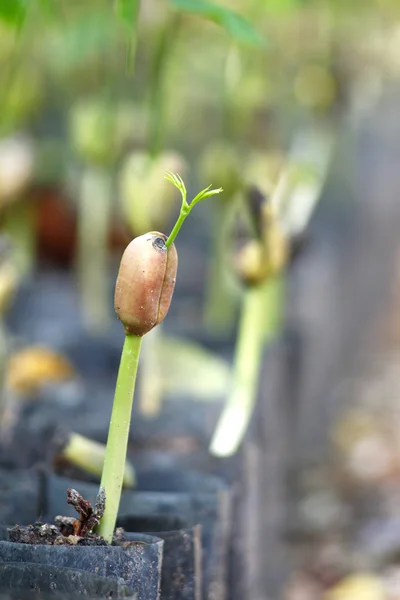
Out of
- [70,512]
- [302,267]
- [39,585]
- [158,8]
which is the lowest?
[39,585]

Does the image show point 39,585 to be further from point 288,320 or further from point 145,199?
point 288,320

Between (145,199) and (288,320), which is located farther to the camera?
(288,320)

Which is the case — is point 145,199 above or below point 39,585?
above

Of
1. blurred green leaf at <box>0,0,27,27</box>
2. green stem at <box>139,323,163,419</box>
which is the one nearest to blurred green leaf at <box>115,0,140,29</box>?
blurred green leaf at <box>0,0,27,27</box>

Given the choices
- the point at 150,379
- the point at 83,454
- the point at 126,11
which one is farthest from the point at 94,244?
the point at 126,11

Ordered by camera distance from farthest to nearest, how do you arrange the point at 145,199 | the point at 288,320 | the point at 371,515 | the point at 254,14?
the point at 288,320 < the point at 371,515 < the point at 254,14 < the point at 145,199

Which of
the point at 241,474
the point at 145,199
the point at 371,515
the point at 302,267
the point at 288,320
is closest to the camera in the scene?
the point at 241,474

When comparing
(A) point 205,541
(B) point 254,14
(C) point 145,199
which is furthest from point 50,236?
(A) point 205,541
